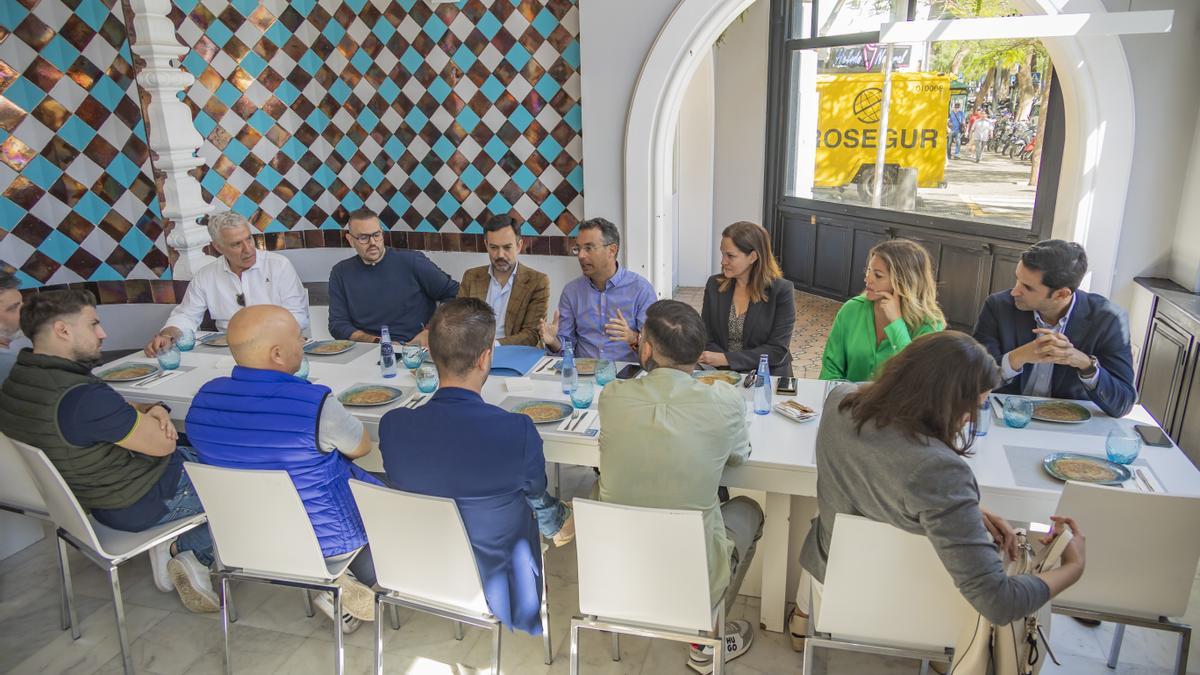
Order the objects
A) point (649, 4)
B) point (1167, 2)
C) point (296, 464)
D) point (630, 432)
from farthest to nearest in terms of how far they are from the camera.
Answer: point (649, 4) < point (1167, 2) < point (296, 464) < point (630, 432)

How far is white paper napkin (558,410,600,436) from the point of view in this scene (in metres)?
2.58

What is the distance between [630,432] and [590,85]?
312cm

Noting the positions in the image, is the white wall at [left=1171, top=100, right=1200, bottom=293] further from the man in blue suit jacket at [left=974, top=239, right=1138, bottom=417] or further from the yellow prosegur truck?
the yellow prosegur truck

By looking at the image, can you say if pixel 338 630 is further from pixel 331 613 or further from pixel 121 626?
pixel 121 626

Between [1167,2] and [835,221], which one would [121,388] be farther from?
[835,221]

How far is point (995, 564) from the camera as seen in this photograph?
69.0 inches

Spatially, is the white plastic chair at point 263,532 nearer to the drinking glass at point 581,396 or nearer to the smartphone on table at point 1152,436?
the drinking glass at point 581,396

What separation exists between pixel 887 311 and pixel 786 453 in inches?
38.6

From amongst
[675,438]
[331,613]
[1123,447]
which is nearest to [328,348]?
[331,613]

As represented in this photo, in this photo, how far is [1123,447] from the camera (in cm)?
225

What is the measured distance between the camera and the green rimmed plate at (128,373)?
3197 mm

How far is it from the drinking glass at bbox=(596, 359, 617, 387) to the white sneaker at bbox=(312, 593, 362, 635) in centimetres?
119

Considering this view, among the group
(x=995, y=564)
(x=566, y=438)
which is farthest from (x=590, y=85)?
→ (x=995, y=564)

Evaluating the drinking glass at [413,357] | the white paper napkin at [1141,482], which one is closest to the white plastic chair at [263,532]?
the drinking glass at [413,357]
